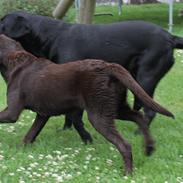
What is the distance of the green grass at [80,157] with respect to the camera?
5148mm

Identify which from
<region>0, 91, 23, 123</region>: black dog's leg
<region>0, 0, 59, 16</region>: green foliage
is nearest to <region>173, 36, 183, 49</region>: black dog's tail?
<region>0, 91, 23, 123</region>: black dog's leg

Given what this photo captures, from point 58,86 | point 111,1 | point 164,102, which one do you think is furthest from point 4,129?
point 111,1

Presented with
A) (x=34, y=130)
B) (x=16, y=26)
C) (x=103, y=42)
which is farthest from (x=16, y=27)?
(x=34, y=130)

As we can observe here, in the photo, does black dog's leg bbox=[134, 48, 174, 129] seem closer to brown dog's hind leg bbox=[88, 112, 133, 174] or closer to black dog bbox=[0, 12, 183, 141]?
black dog bbox=[0, 12, 183, 141]

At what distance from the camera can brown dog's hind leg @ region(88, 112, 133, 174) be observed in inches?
207

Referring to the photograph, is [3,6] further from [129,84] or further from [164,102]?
[129,84]

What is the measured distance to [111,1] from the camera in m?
30.9

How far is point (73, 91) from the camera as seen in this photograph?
552cm

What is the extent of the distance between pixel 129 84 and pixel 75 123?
140cm

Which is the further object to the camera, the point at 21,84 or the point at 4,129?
the point at 4,129

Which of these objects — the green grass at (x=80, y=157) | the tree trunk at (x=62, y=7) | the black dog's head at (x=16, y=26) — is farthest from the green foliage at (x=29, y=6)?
the black dog's head at (x=16, y=26)

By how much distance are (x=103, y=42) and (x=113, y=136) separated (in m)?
1.76

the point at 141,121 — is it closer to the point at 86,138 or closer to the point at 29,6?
the point at 86,138

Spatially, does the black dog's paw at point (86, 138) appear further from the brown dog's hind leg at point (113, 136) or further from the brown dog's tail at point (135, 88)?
the brown dog's tail at point (135, 88)
